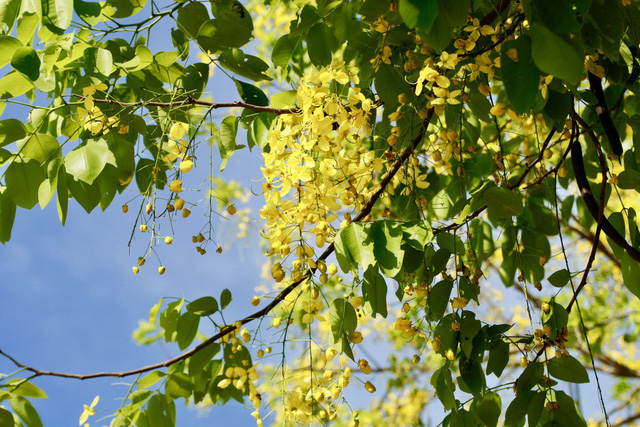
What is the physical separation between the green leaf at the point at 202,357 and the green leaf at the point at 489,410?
1.83ft

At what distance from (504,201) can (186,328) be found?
0.68m

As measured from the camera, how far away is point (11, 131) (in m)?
1.12

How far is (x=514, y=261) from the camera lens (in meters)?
1.50

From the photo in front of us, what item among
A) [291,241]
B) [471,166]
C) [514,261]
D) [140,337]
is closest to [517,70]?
[291,241]

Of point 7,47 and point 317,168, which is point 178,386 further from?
point 7,47

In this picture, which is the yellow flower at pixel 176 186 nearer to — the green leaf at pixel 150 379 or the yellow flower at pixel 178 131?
the yellow flower at pixel 178 131

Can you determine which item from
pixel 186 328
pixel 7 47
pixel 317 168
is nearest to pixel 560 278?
pixel 317 168

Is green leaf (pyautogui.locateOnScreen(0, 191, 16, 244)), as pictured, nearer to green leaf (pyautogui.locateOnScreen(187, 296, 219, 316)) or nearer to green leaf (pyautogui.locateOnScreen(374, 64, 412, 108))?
green leaf (pyautogui.locateOnScreen(187, 296, 219, 316))

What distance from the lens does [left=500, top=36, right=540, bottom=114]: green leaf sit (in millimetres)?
752

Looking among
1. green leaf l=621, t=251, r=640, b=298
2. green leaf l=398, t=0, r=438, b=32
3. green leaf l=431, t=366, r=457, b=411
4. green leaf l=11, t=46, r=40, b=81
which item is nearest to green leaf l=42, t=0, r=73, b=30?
green leaf l=11, t=46, r=40, b=81

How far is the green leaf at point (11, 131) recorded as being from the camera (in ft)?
3.66

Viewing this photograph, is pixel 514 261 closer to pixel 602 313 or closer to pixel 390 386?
pixel 390 386

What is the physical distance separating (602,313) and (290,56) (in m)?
2.65

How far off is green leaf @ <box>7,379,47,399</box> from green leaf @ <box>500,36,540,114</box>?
1136 mm
